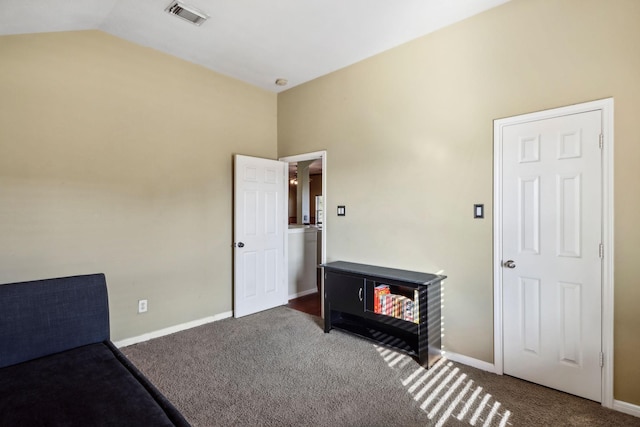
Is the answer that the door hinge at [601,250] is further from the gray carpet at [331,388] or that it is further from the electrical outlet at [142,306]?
the electrical outlet at [142,306]

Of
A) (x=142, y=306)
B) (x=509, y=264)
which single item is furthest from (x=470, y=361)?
(x=142, y=306)

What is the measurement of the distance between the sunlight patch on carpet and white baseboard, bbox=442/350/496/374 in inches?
2.4

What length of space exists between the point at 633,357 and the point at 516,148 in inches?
63.3

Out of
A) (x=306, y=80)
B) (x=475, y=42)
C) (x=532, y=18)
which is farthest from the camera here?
(x=306, y=80)

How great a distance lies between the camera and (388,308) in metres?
3.05

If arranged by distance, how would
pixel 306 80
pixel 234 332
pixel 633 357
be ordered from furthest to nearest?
pixel 306 80, pixel 234 332, pixel 633 357

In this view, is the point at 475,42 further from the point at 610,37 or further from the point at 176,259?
the point at 176,259

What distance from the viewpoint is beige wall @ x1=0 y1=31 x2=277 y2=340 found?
8.39 feet

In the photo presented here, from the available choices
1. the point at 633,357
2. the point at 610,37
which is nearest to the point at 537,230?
the point at 633,357

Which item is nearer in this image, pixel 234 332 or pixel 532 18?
pixel 532 18

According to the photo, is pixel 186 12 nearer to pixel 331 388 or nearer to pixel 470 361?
A: pixel 331 388

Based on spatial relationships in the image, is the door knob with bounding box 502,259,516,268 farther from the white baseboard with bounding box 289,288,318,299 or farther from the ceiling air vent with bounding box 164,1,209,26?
the ceiling air vent with bounding box 164,1,209,26

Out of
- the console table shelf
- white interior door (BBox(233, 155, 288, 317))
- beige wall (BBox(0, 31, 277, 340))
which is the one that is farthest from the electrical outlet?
the console table shelf

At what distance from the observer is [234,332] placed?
345 centimetres
